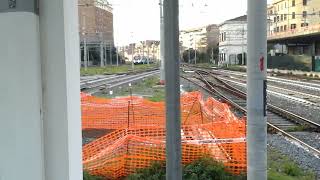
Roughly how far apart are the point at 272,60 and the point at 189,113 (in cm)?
6020

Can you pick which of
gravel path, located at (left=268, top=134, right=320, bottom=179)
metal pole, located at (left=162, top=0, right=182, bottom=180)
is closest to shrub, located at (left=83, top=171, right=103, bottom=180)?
gravel path, located at (left=268, top=134, right=320, bottom=179)

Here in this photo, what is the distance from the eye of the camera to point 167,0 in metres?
2.34

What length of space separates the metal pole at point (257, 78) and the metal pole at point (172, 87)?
0.86 m

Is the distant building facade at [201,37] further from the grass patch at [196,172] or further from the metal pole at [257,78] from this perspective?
the metal pole at [257,78]

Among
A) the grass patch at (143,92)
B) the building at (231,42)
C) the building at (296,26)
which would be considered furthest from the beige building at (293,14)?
the grass patch at (143,92)

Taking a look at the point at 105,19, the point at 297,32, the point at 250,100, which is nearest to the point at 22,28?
the point at 250,100

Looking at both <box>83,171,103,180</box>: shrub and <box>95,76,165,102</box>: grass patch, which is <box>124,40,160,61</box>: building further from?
<box>83,171,103,180</box>: shrub

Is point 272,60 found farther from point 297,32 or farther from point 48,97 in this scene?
point 48,97

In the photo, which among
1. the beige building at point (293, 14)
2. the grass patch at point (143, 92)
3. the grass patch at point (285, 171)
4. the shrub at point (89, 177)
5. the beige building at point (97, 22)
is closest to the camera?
the shrub at point (89, 177)

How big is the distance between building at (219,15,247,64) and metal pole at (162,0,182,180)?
291 feet

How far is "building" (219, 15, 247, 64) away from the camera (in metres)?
93.3

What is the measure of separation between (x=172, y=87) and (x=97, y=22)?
52.3 m

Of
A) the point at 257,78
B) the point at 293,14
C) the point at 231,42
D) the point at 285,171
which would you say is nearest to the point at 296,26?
the point at 231,42

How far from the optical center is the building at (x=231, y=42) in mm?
93350
